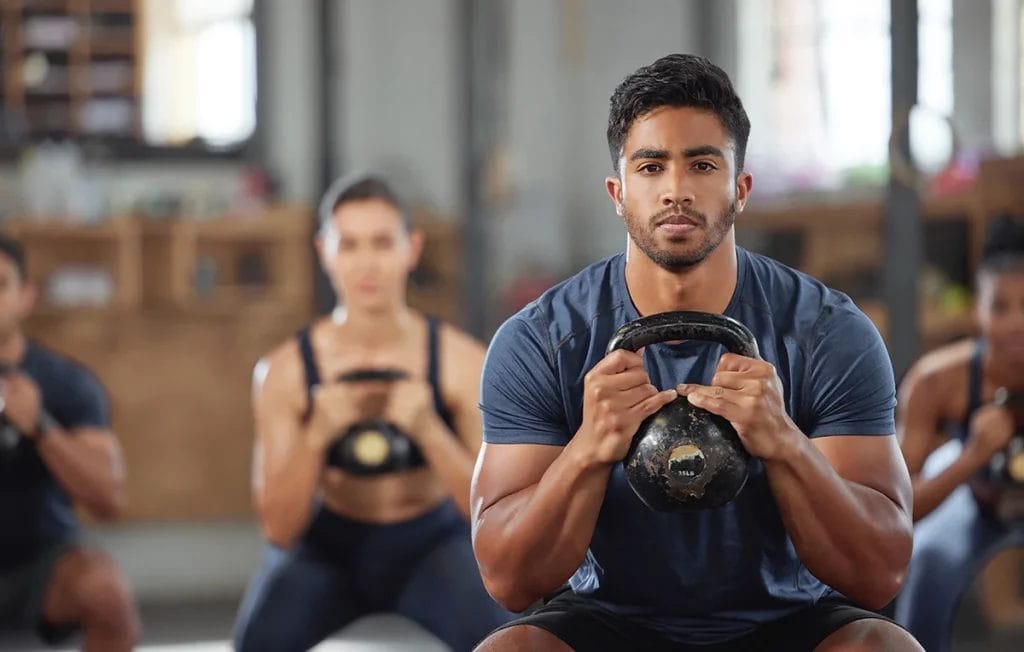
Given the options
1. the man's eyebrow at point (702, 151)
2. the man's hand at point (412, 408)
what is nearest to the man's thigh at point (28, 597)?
the man's hand at point (412, 408)

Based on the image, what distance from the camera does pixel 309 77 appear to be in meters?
6.20

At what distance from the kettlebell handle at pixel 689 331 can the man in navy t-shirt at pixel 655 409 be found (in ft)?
0.09

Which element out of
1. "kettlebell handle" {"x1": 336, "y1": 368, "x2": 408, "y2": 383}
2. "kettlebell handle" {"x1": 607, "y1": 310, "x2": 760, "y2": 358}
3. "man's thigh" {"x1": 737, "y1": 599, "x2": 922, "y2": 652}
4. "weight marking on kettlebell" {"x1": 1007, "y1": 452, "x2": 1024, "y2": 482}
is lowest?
"weight marking on kettlebell" {"x1": 1007, "y1": 452, "x2": 1024, "y2": 482}

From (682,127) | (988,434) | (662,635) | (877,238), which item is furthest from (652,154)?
(877,238)

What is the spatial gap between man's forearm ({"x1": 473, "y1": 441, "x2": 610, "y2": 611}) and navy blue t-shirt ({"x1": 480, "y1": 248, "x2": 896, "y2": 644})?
0.41 feet

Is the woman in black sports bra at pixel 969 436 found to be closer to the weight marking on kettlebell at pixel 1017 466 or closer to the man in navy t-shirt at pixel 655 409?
the weight marking on kettlebell at pixel 1017 466

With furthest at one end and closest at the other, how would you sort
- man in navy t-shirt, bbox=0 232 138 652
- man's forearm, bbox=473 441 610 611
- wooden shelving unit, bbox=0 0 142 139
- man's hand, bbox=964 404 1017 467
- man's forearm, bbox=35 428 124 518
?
1. wooden shelving unit, bbox=0 0 142 139
2. man's forearm, bbox=35 428 124 518
3. man in navy t-shirt, bbox=0 232 138 652
4. man's hand, bbox=964 404 1017 467
5. man's forearm, bbox=473 441 610 611

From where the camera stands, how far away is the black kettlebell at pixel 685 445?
1.82m

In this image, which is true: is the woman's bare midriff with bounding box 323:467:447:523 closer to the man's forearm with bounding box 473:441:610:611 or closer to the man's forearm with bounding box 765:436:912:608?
Result: the man's forearm with bounding box 473:441:610:611

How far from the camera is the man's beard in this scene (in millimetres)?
1974

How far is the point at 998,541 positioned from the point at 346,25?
12.7ft

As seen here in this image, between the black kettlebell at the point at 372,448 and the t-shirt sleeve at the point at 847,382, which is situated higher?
the t-shirt sleeve at the point at 847,382

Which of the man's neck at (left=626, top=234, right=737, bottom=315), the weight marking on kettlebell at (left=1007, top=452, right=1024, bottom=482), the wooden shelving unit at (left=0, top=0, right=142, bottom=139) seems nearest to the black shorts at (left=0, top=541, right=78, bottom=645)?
the man's neck at (left=626, top=234, right=737, bottom=315)

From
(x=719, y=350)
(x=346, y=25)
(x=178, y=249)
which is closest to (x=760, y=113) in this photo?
(x=346, y=25)
